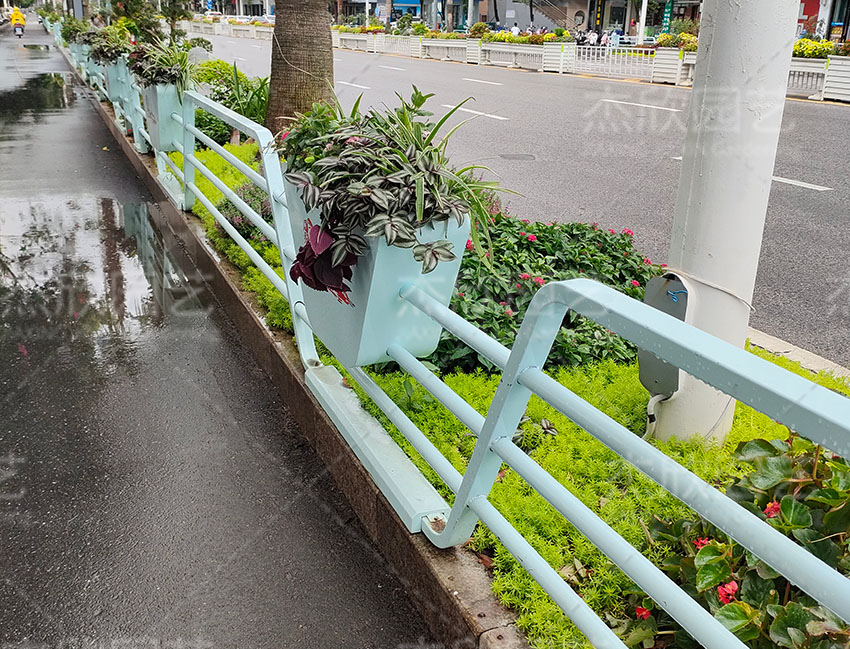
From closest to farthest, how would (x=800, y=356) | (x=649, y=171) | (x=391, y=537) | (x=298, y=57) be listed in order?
(x=391, y=537) < (x=800, y=356) < (x=298, y=57) < (x=649, y=171)

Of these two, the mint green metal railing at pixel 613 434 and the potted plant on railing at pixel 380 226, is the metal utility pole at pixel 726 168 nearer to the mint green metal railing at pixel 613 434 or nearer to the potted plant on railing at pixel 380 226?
the potted plant on railing at pixel 380 226

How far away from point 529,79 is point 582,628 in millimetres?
22498

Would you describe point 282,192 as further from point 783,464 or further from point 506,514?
point 783,464

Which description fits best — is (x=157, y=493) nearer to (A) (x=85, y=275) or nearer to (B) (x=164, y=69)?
(A) (x=85, y=275)

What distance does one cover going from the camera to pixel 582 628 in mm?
1800

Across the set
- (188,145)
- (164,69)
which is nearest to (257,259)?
(188,145)

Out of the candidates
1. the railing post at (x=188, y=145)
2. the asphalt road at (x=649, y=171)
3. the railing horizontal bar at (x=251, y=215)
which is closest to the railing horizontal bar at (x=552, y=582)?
the railing horizontal bar at (x=251, y=215)

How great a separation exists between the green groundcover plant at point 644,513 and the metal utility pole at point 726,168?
38 cm

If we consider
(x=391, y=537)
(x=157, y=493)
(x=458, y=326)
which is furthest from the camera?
(x=157, y=493)

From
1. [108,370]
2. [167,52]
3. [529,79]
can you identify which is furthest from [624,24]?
[108,370]

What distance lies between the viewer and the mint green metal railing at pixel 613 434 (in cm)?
120

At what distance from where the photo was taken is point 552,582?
191cm

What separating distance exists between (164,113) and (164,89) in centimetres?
21

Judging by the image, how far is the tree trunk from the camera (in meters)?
7.04
